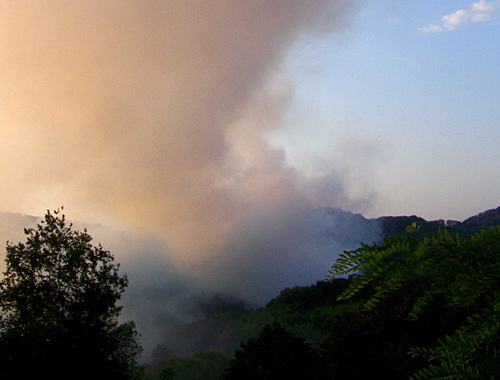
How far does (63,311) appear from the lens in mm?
30125

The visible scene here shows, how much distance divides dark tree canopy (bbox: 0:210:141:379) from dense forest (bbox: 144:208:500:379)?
40.5ft

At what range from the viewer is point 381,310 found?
42094 mm

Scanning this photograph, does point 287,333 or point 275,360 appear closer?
point 275,360

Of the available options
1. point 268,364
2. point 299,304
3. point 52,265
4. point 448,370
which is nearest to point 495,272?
point 448,370

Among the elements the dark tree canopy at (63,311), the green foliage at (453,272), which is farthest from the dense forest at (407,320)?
the dark tree canopy at (63,311)

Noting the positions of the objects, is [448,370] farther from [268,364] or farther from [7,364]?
[268,364]

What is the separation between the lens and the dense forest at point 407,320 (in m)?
2.98

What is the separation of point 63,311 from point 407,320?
25495mm

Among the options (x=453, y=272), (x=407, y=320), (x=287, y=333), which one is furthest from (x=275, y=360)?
(x=453, y=272)

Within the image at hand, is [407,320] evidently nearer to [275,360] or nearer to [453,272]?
[453,272]

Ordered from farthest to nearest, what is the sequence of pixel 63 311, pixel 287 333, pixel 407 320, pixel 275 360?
pixel 287 333 < pixel 275 360 < pixel 63 311 < pixel 407 320

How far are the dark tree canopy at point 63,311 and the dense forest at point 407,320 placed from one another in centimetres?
1235

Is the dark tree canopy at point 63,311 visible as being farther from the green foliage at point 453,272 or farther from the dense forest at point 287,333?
the green foliage at point 453,272

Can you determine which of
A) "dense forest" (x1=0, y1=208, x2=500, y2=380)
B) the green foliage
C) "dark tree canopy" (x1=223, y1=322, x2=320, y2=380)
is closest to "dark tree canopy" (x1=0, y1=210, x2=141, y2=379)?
"dense forest" (x1=0, y1=208, x2=500, y2=380)
